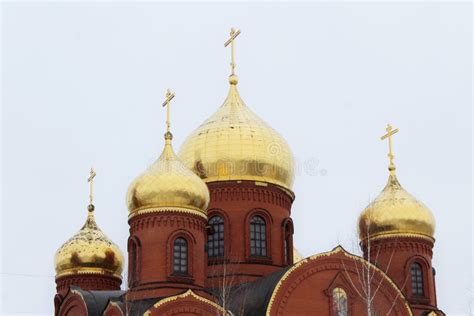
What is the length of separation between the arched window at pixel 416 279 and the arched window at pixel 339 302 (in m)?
4.85

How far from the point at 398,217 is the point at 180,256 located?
7.95 metres

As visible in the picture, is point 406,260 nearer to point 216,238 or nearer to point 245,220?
point 245,220

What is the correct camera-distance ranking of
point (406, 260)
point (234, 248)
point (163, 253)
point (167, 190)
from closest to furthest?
1. point (163, 253)
2. point (167, 190)
3. point (234, 248)
4. point (406, 260)

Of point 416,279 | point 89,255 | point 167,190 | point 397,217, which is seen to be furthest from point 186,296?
point 416,279

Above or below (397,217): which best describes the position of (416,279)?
below

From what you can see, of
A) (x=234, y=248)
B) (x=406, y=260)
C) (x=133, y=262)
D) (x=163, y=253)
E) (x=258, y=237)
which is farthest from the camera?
(x=406, y=260)

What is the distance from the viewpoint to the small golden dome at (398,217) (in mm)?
31750

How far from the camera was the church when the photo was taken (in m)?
27.1

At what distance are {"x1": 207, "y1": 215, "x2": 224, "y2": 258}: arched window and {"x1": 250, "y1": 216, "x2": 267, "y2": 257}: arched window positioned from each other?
3.04 feet

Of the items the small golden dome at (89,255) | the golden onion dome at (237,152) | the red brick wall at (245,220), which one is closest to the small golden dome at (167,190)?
the red brick wall at (245,220)

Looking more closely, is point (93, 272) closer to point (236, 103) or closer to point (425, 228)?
point (236, 103)

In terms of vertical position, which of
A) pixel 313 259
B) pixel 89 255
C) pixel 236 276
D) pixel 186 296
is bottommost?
pixel 186 296

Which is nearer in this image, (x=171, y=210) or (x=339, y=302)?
(x=339, y=302)

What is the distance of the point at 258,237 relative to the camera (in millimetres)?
31078
